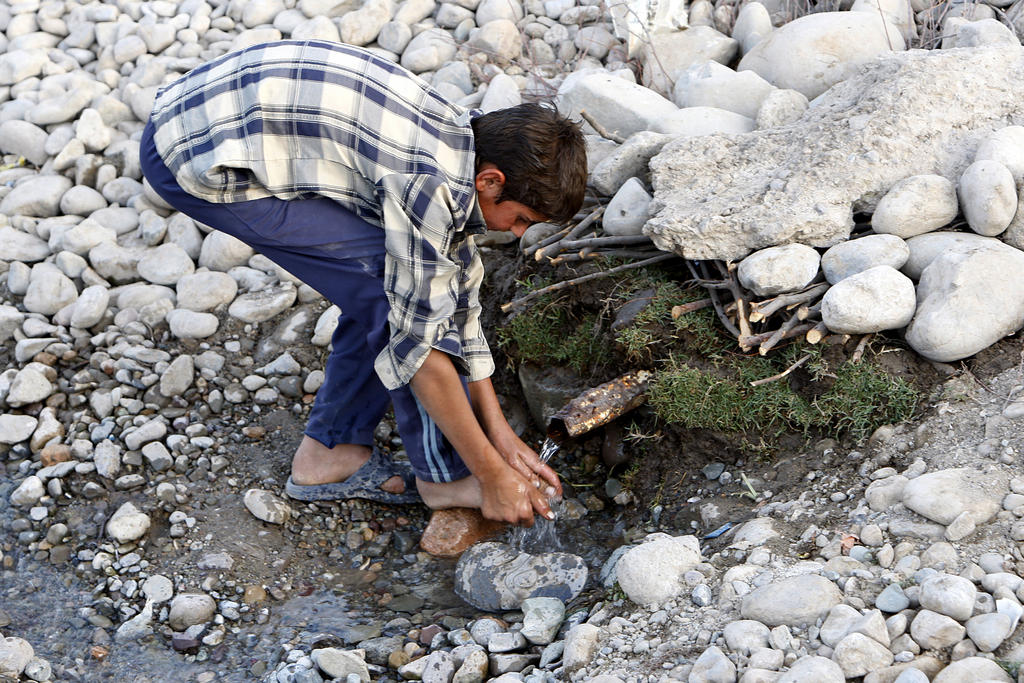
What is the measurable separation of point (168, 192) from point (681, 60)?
2497 mm

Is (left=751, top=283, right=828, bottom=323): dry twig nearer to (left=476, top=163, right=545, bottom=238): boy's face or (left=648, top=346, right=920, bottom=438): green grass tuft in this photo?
(left=648, top=346, right=920, bottom=438): green grass tuft

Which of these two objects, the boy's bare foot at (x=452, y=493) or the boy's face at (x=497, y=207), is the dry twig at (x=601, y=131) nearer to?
the boy's face at (x=497, y=207)

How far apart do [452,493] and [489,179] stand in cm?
109

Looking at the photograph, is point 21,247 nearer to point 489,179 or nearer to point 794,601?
point 489,179

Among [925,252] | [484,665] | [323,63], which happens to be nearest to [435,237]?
[323,63]

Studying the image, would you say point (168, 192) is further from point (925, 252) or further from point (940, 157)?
point (940, 157)

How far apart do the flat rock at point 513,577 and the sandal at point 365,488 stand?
17.6 inches

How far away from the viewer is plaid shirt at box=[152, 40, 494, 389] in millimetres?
2303

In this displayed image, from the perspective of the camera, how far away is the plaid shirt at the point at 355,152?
230 centimetres

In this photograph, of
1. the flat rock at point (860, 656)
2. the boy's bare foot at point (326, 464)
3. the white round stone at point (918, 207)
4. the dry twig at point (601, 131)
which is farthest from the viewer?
the dry twig at point (601, 131)

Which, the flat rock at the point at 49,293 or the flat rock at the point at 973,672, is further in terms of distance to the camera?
the flat rock at the point at 49,293

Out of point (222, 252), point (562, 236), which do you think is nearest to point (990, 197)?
point (562, 236)

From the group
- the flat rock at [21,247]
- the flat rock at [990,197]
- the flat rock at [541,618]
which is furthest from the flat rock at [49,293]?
the flat rock at [990,197]

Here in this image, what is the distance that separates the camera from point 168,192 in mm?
2564
